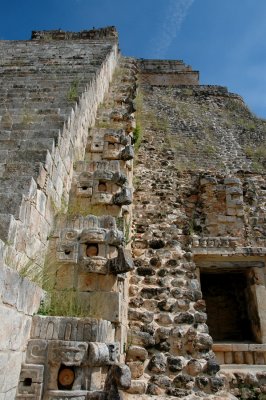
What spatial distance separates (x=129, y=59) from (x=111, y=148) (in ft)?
26.2

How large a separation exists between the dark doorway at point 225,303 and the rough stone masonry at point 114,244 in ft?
0.11

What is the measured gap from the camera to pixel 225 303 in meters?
9.12

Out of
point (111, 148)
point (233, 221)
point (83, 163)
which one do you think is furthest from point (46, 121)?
point (233, 221)

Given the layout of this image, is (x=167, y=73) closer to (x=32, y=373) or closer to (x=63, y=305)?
(x=63, y=305)

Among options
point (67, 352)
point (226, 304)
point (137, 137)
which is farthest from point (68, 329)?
point (137, 137)

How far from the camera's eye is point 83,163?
530 centimetres

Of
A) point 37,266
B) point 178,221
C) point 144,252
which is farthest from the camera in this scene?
point 178,221

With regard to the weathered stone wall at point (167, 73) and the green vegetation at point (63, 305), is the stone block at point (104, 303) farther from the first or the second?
the weathered stone wall at point (167, 73)

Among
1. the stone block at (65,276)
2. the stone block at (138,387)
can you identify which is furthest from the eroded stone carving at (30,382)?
the stone block at (138,387)

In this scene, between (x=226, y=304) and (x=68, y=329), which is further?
(x=226, y=304)

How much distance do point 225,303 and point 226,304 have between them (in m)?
0.03

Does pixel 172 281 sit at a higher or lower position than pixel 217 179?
lower

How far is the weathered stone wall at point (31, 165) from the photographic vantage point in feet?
9.23

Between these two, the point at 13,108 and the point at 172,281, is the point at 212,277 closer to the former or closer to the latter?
the point at 172,281
